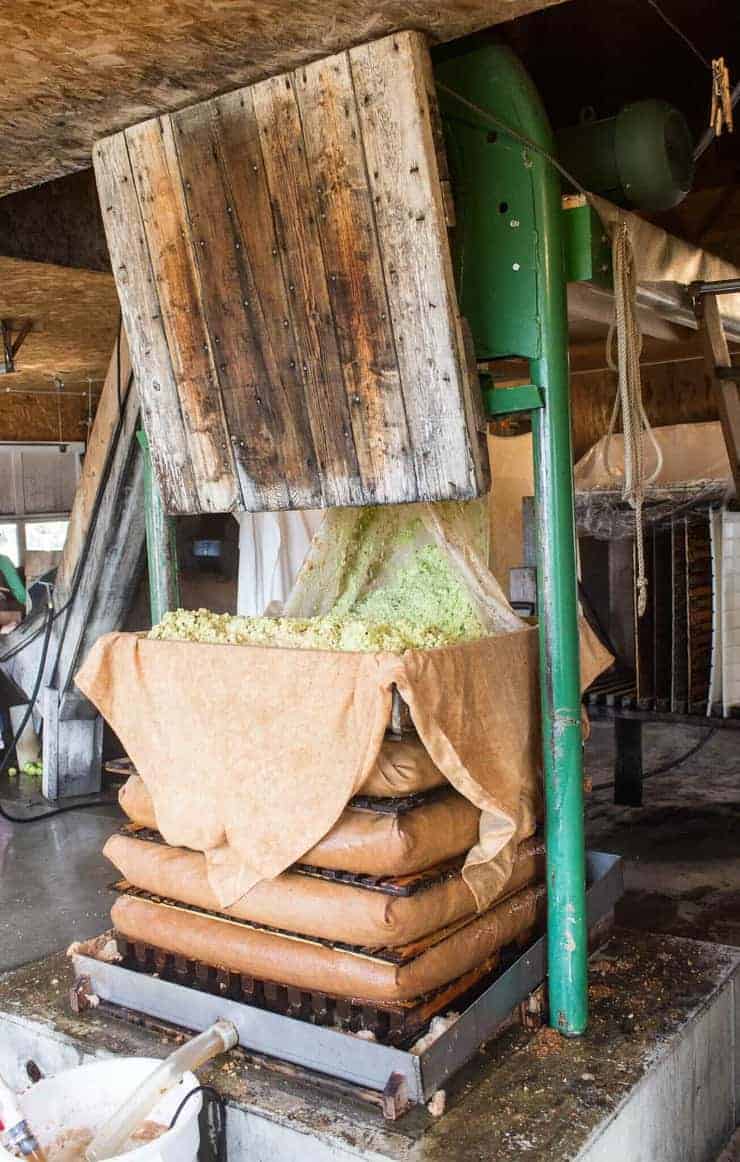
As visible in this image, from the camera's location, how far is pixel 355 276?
2865 millimetres

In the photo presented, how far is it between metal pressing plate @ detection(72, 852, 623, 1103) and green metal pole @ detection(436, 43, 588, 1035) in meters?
0.18

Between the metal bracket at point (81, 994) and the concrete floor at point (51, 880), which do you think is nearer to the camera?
the metal bracket at point (81, 994)

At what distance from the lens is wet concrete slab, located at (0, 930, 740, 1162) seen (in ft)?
8.57

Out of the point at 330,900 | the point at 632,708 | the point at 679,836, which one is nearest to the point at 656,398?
the point at 632,708

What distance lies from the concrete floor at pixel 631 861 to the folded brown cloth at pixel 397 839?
2044 millimetres

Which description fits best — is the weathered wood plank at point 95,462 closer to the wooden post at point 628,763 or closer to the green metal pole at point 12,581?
the green metal pole at point 12,581

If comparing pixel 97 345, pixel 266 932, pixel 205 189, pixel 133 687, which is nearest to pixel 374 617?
pixel 133 687

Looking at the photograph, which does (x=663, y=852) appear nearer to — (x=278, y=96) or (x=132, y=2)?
(x=278, y=96)

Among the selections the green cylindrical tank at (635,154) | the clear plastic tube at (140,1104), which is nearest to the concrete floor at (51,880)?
the clear plastic tube at (140,1104)

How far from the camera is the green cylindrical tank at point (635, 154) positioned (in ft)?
10.6

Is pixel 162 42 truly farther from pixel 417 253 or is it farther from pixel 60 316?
pixel 60 316

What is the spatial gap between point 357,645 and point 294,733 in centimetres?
30

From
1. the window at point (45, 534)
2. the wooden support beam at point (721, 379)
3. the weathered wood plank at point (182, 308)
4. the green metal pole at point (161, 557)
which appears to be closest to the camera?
the weathered wood plank at point (182, 308)

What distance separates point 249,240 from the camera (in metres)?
3.01
